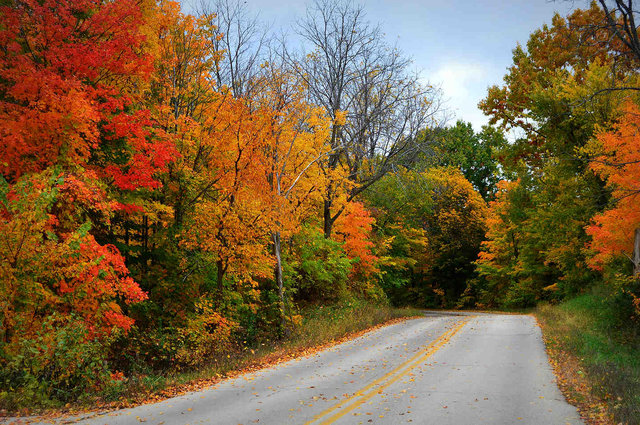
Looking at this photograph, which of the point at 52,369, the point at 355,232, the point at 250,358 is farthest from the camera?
the point at 355,232

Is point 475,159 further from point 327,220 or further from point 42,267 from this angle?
point 42,267

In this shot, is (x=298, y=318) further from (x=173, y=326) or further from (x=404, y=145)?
(x=404, y=145)

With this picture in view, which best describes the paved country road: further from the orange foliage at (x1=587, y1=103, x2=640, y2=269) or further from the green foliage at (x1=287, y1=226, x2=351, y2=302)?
the green foliage at (x1=287, y1=226, x2=351, y2=302)

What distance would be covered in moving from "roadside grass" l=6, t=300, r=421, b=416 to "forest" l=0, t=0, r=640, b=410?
302mm

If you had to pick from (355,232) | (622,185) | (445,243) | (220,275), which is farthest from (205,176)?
(445,243)

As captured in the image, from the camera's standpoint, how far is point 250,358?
13.0 metres

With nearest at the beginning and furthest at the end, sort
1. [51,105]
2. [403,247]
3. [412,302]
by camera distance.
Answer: [51,105] → [403,247] → [412,302]

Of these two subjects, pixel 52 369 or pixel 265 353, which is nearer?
pixel 52 369

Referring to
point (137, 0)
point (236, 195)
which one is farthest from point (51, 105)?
point (236, 195)

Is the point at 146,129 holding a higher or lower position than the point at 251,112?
lower

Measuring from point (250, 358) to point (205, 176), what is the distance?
671 cm

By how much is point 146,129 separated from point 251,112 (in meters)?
4.27

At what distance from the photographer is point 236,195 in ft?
52.2

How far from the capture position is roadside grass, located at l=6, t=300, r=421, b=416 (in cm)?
854
